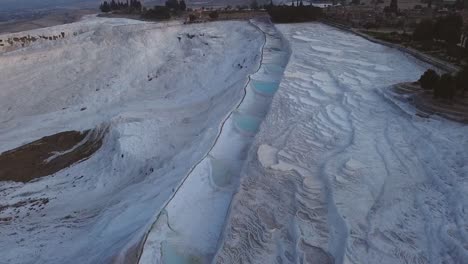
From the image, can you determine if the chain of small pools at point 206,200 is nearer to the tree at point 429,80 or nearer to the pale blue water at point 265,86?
the pale blue water at point 265,86

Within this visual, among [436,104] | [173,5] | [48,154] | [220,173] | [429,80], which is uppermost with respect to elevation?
[173,5]

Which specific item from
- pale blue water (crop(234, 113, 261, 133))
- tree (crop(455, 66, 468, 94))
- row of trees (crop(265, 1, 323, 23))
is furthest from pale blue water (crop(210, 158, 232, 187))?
row of trees (crop(265, 1, 323, 23))

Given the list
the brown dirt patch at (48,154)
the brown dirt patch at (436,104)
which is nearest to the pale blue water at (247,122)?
the brown dirt patch at (436,104)

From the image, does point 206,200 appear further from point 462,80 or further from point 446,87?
point 462,80

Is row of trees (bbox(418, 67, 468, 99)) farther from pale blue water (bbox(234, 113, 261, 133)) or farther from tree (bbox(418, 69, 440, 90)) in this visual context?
pale blue water (bbox(234, 113, 261, 133))

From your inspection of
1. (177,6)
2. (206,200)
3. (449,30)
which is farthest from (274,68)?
(177,6)
